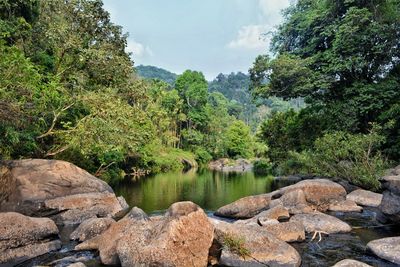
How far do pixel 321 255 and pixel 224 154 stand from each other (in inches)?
2173

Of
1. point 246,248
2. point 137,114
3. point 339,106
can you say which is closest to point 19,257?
point 246,248

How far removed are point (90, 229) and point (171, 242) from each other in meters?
3.92

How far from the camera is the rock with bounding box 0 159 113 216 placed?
13.5 m

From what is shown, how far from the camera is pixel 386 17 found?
1988 centimetres

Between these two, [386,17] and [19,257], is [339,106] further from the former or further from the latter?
Answer: [19,257]

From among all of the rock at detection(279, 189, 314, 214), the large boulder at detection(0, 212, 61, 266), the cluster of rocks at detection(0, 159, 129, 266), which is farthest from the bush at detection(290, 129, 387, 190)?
the large boulder at detection(0, 212, 61, 266)

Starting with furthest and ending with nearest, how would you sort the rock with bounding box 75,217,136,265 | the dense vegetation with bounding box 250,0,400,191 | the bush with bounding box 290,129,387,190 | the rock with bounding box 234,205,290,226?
the dense vegetation with bounding box 250,0,400,191, the bush with bounding box 290,129,387,190, the rock with bounding box 234,205,290,226, the rock with bounding box 75,217,136,265

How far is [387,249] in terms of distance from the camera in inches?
334

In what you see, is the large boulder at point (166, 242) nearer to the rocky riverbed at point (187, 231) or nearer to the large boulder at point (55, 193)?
the rocky riverbed at point (187, 231)

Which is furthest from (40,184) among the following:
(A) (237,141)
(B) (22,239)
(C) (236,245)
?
(A) (237,141)

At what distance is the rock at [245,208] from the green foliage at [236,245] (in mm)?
5526

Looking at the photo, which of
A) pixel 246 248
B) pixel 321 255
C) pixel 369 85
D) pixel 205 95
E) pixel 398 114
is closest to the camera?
pixel 246 248

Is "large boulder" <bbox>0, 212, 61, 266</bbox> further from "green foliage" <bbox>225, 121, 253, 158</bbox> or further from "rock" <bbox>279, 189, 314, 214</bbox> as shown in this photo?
"green foliage" <bbox>225, 121, 253, 158</bbox>

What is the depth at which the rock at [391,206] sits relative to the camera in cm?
1086
